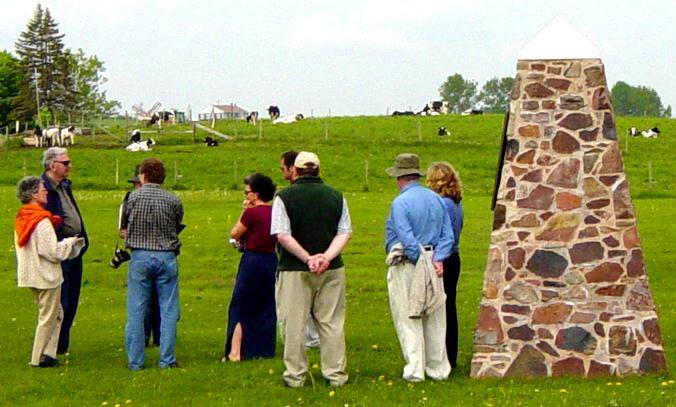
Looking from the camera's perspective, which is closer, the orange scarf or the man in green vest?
the man in green vest

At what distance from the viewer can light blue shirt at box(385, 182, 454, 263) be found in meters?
11.7

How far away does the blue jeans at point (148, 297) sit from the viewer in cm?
1262

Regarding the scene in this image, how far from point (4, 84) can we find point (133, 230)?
9395 centimetres

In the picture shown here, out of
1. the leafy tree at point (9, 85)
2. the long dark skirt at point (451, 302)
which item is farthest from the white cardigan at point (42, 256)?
the leafy tree at point (9, 85)

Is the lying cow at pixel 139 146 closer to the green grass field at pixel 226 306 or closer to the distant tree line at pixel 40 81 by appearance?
the green grass field at pixel 226 306

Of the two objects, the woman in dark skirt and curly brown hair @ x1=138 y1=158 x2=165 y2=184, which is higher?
curly brown hair @ x1=138 y1=158 x2=165 y2=184

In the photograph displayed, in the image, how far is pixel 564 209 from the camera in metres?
12.1

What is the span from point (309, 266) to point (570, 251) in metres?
2.67

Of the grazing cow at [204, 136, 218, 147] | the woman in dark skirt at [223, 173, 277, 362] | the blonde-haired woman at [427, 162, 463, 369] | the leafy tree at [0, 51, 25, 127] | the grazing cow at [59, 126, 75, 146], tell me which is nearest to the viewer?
the blonde-haired woman at [427, 162, 463, 369]

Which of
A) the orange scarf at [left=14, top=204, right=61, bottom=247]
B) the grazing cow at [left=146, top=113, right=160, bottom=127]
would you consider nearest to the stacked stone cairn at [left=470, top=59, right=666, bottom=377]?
the orange scarf at [left=14, top=204, right=61, bottom=247]

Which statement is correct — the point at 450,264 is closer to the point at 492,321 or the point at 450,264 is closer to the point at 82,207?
the point at 492,321

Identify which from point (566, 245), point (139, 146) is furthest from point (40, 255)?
point (139, 146)

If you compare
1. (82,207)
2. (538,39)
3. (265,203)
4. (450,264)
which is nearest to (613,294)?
(450,264)

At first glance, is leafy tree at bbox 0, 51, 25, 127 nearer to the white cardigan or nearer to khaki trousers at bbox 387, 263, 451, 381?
the white cardigan
